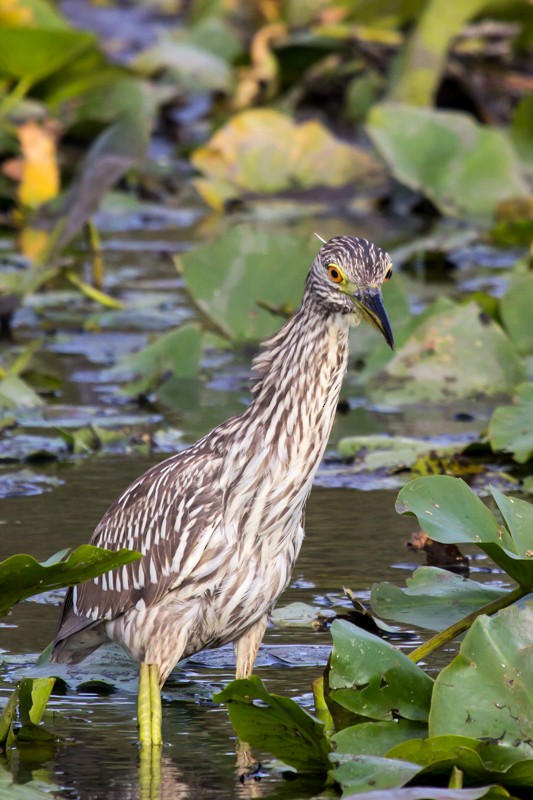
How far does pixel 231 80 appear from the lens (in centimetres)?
1413

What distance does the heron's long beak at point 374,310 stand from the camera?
4.04 metres

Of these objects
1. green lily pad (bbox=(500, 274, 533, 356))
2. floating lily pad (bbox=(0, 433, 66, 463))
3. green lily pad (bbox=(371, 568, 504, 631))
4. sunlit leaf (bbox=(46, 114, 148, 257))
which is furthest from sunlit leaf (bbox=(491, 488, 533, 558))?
sunlit leaf (bbox=(46, 114, 148, 257))

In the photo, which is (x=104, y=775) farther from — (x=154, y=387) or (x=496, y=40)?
(x=496, y=40)

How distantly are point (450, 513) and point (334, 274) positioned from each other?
0.71m

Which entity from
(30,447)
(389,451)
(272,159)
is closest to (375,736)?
(389,451)

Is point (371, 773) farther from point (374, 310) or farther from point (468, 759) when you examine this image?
point (374, 310)

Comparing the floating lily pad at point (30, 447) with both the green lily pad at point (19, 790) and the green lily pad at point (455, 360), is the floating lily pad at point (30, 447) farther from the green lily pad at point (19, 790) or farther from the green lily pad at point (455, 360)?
the green lily pad at point (19, 790)

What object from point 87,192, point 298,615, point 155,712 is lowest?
point 298,615

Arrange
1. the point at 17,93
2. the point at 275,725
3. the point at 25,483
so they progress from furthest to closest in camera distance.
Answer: the point at 17,93, the point at 25,483, the point at 275,725

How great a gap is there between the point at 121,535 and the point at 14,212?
25.5ft

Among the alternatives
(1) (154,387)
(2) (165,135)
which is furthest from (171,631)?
(2) (165,135)

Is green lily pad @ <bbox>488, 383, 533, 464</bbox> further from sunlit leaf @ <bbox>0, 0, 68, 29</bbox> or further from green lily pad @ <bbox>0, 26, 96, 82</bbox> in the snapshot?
sunlit leaf @ <bbox>0, 0, 68, 29</bbox>

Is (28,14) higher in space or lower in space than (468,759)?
higher

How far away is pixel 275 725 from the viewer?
3.65 meters
